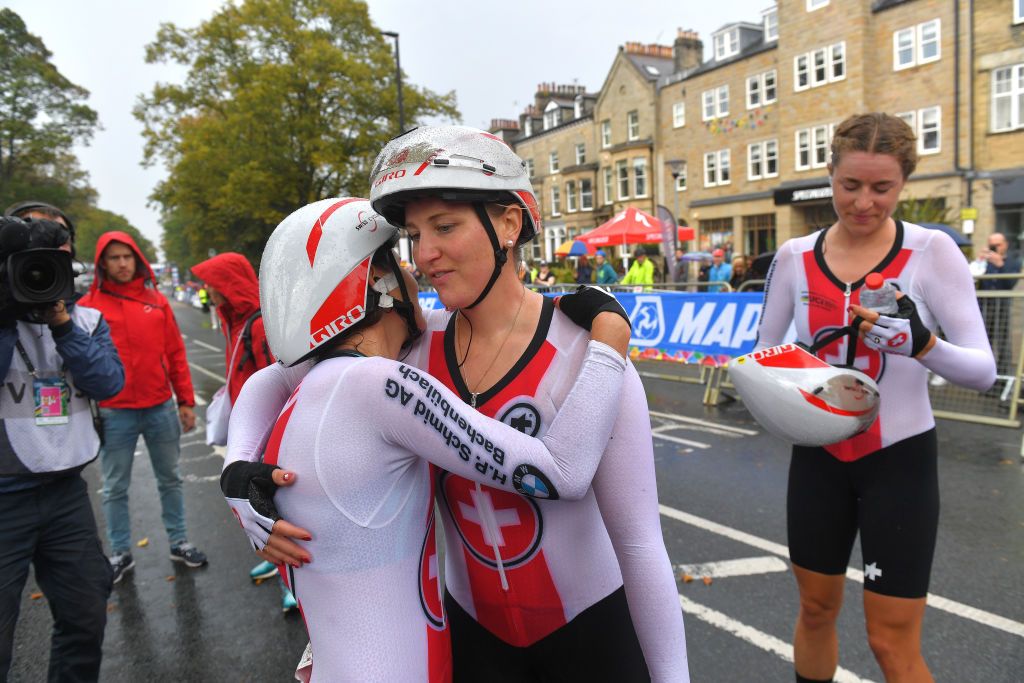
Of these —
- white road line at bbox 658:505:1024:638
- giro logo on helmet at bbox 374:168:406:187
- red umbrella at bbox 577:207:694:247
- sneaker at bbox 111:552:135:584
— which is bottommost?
white road line at bbox 658:505:1024:638

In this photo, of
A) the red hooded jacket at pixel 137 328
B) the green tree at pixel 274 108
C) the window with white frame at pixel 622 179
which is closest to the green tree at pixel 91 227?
the green tree at pixel 274 108

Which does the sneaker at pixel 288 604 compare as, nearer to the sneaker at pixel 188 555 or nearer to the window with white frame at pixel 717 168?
the sneaker at pixel 188 555

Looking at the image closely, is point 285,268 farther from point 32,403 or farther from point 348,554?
point 32,403

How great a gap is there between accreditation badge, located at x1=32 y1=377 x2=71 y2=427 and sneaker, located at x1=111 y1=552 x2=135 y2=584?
2.19m

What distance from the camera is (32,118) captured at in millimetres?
32125

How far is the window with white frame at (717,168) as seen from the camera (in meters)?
33.3

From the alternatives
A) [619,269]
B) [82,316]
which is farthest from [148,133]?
[82,316]

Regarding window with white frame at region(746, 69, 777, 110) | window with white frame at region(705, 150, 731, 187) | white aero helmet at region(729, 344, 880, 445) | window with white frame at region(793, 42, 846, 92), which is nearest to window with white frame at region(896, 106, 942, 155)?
window with white frame at region(793, 42, 846, 92)

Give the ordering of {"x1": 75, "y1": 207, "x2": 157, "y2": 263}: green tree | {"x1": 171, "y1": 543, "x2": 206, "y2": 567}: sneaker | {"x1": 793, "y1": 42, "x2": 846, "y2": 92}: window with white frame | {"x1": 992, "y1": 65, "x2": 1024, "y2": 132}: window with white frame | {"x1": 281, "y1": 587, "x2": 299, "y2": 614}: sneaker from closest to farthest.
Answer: {"x1": 281, "y1": 587, "x2": 299, "y2": 614}: sneaker → {"x1": 171, "y1": 543, "x2": 206, "y2": 567}: sneaker → {"x1": 992, "y1": 65, "x2": 1024, "y2": 132}: window with white frame → {"x1": 793, "y1": 42, "x2": 846, "y2": 92}: window with white frame → {"x1": 75, "y1": 207, "x2": 157, "y2": 263}: green tree

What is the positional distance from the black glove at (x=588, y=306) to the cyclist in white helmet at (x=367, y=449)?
42 millimetres

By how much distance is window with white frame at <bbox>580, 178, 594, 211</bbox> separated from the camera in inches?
1761

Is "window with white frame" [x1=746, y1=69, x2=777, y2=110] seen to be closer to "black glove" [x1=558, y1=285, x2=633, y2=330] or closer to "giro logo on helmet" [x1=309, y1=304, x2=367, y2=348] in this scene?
"black glove" [x1=558, y1=285, x2=633, y2=330]

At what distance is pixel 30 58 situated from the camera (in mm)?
A: 31016

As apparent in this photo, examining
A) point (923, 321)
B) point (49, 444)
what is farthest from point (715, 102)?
point (49, 444)
